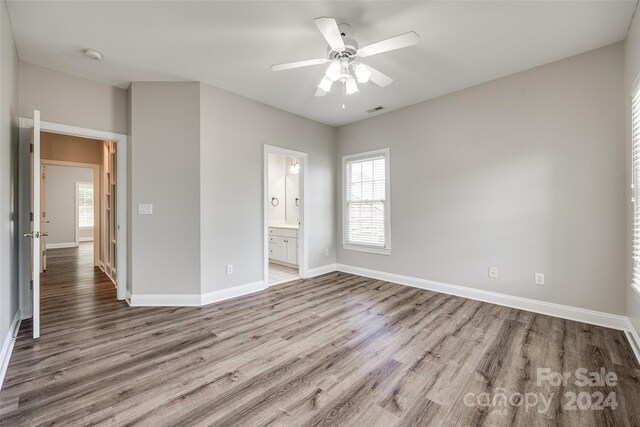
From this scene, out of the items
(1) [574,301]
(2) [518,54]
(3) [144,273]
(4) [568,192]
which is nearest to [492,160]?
(4) [568,192]

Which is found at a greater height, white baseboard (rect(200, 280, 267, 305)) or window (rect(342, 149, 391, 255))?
window (rect(342, 149, 391, 255))

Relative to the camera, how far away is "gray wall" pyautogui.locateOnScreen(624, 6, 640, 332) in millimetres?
2223

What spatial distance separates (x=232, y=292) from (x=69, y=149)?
422 centimetres

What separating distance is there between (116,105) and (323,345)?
3.76 meters

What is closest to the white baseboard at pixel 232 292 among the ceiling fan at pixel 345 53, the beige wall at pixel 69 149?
the ceiling fan at pixel 345 53

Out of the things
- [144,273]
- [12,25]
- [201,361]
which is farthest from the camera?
Answer: [144,273]

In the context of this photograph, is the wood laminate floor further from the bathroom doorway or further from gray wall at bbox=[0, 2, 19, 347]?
the bathroom doorway

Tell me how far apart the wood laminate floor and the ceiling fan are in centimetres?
238

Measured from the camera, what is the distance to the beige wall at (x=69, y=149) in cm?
468

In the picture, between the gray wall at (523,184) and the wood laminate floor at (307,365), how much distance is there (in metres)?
0.52

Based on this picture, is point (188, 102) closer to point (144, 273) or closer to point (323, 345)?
point (144, 273)

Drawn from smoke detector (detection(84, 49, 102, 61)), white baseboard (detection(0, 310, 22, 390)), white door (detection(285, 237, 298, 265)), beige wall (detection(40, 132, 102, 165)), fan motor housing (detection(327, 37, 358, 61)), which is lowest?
white baseboard (detection(0, 310, 22, 390))

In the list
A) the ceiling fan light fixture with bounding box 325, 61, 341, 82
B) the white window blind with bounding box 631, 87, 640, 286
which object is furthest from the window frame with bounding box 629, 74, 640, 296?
the ceiling fan light fixture with bounding box 325, 61, 341, 82

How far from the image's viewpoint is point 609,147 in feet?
8.87
